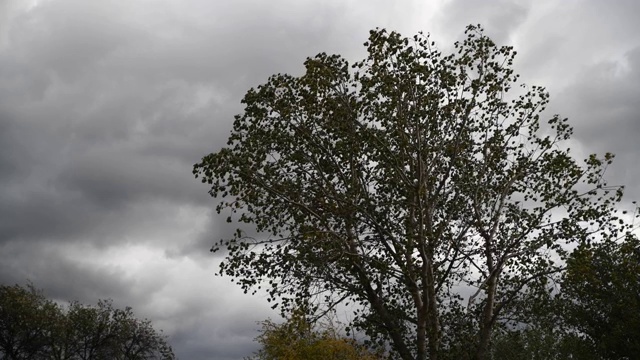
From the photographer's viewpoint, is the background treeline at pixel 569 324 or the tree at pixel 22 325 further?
the tree at pixel 22 325

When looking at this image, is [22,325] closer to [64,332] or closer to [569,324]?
[64,332]

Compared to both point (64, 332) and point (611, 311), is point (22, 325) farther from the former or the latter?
point (611, 311)

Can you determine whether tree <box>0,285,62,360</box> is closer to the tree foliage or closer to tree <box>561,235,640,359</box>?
the tree foliage

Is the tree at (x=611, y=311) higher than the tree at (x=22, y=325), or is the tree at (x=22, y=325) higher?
the tree at (x=22, y=325)

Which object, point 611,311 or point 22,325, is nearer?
point 611,311

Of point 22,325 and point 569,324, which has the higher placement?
point 22,325

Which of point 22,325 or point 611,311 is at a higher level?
point 22,325

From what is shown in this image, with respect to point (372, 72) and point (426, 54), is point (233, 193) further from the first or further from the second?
point (426, 54)

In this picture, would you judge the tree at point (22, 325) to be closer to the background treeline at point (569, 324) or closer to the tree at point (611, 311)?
the background treeline at point (569, 324)

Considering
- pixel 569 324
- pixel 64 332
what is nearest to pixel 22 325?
pixel 64 332

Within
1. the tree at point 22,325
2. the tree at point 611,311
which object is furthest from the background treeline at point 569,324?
the tree at point 22,325

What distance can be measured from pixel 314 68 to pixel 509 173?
7750 millimetres

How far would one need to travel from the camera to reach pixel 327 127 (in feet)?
68.3

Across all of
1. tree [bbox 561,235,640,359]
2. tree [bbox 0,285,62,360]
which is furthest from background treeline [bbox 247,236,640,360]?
tree [bbox 0,285,62,360]
